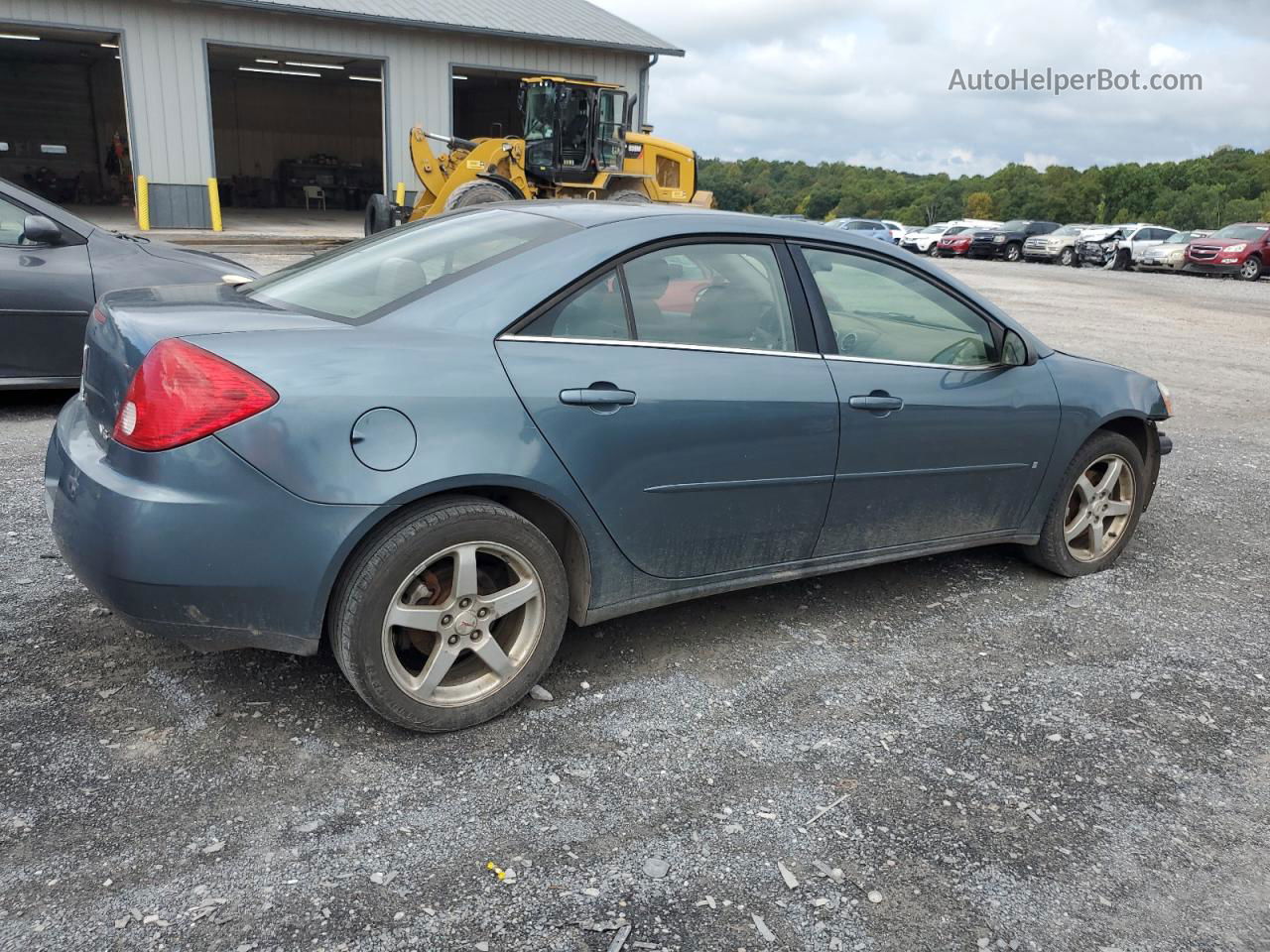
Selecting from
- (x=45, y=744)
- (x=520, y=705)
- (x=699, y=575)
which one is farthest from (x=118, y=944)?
(x=699, y=575)

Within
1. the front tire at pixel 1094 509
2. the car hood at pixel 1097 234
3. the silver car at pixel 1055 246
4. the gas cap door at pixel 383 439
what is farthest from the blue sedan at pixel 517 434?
the silver car at pixel 1055 246

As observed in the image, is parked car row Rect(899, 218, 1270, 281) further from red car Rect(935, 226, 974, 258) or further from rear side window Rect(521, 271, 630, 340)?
rear side window Rect(521, 271, 630, 340)

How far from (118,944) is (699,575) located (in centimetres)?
189

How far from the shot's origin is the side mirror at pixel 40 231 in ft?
18.7

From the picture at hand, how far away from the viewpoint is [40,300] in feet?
18.8

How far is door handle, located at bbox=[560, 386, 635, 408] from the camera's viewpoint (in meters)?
2.84

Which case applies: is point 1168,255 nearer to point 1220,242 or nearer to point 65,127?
point 1220,242

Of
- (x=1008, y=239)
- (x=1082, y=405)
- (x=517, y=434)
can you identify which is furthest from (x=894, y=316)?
(x=1008, y=239)

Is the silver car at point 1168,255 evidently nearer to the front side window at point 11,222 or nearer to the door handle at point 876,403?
the door handle at point 876,403

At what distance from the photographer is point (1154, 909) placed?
2340 millimetres

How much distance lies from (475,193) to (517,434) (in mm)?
14129

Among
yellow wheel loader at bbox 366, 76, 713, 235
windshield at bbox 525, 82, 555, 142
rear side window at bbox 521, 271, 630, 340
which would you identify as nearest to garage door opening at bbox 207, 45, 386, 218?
yellow wheel loader at bbox 366, 76, 713, 235

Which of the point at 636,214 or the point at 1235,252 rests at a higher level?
the point at 636,214

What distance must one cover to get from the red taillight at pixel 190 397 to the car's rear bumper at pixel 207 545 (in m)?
0.04
